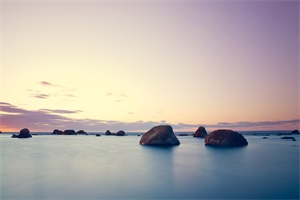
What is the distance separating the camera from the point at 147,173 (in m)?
14.7

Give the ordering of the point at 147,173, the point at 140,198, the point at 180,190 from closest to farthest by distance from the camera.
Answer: the point at 140,198 → the point at 180,190 → the point at 147,173

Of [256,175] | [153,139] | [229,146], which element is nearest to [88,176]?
[256,175]

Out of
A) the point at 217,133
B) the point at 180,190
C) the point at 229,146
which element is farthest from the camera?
the point at 217,133

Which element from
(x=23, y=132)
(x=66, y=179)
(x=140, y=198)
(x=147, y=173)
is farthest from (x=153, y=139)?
(x=23, y=132)

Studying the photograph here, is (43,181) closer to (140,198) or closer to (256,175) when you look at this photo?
(140,198)

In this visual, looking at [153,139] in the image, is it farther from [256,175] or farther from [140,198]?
[140,198]

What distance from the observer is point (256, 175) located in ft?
44.8

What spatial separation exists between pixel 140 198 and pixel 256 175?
27.2ft

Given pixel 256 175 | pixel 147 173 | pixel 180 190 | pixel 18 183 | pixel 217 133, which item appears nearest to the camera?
pixel 180 190

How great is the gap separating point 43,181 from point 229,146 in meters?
29.1

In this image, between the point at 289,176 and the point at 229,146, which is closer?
the point at 289,176

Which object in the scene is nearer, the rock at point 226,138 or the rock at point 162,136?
the rock at point 226,138

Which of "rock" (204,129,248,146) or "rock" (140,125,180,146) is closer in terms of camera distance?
"rock" (204,129,248,146)

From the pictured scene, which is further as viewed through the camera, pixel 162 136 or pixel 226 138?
pixel 162 136
